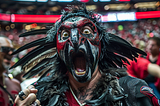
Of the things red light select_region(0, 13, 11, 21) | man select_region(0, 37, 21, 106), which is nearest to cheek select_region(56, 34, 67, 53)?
man select_region(0, 37, 21, 106)

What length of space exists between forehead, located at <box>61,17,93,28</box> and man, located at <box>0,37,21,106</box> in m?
1.29

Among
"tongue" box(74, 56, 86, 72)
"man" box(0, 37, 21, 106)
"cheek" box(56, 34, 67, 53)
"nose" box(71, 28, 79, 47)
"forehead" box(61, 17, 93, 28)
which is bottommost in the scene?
"man" box(0, 37, 21, 106)

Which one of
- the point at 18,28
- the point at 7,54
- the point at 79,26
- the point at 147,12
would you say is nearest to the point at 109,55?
the point at 79,26

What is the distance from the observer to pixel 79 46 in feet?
4.70

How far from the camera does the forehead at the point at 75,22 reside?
1.51 meters

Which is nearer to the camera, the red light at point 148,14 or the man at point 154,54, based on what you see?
the man at point 154,54

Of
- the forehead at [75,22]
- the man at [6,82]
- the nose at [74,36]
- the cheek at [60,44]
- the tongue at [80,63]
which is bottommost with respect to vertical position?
the man at [6,82]

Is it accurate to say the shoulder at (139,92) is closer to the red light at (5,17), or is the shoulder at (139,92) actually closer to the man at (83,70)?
the man at (83,70)

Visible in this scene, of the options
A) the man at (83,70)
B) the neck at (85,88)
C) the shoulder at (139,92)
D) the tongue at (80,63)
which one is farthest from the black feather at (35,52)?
the shoulder at (139,92)

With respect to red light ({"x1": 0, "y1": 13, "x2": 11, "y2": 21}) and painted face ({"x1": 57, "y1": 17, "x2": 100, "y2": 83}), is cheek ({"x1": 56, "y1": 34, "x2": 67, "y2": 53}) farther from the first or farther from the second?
red light ({"x1": 0, "y1": 13, "x2": 11, "y2": 21})

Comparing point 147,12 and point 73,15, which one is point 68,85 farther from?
point 147,12

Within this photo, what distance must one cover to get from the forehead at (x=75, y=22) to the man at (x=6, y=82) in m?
1.29

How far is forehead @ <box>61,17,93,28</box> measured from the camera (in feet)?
4.95

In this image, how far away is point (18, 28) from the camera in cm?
1759
